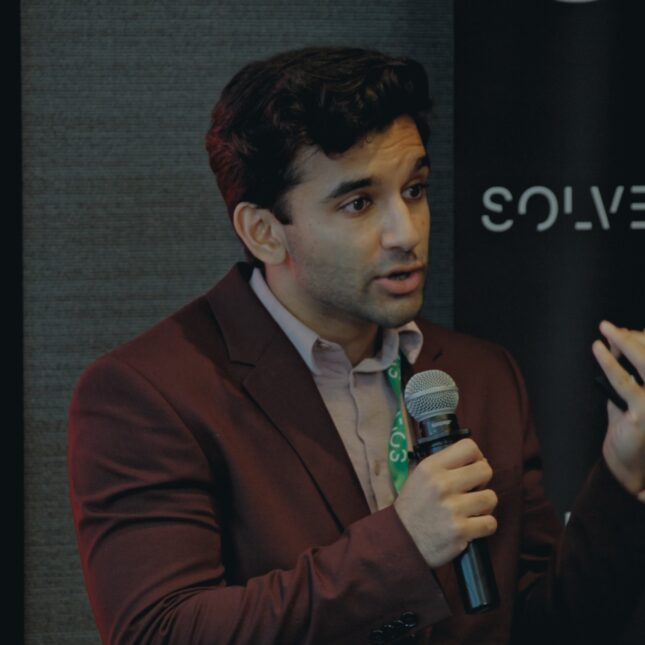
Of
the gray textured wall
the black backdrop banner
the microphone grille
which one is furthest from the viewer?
the gray textured wall

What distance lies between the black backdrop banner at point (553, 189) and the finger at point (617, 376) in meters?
0.68

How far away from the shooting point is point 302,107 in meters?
1.66

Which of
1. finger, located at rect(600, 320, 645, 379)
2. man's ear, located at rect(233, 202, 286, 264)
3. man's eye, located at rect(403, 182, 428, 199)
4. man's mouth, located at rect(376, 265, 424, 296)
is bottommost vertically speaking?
finger, located at rect(600, 320, 645, 379)

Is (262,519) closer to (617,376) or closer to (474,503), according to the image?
(474,503)

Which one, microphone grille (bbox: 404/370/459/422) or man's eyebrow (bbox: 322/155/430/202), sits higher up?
man's eyebrow (bbox: 322/155/430/202)

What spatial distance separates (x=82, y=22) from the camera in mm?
2406

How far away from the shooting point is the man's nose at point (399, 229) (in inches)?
63.1

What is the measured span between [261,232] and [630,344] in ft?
2.20

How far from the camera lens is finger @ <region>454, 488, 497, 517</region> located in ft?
4.38

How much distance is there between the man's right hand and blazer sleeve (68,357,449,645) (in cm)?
5

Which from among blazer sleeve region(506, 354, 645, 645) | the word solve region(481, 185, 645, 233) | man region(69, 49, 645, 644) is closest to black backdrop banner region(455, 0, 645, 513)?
the word solve region(481, 185, 645, 233)

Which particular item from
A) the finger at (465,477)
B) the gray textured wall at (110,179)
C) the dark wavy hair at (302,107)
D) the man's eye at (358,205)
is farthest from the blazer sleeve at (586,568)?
the gray textured wall at (110,179)

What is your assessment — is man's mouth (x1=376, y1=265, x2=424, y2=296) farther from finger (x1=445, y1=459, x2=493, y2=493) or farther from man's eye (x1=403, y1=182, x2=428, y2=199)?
finger (x1=445, y1=459, x2=493, y2=493)

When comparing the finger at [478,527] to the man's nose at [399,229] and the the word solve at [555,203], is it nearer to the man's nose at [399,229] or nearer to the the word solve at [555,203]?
the man's nose at [399,229]
